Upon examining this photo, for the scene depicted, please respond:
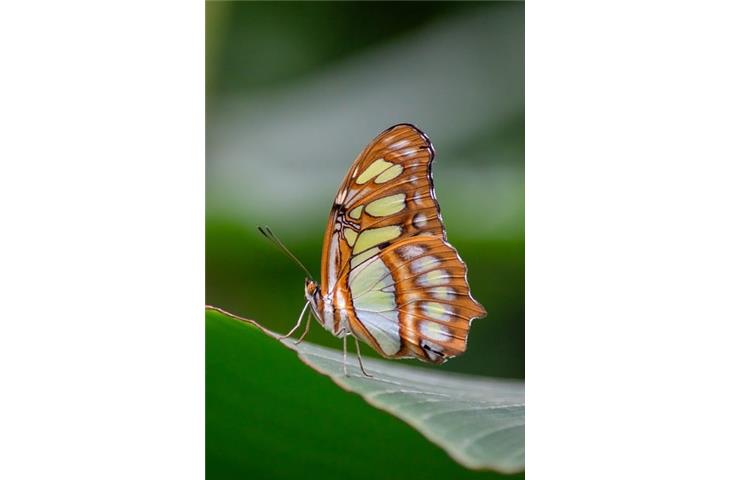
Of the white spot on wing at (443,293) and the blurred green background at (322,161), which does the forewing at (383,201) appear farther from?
→ the white spot on wing at (443,293)

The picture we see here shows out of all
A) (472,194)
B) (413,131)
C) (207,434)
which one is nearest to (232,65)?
(413,131)

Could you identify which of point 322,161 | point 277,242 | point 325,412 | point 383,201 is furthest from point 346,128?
point 325,412

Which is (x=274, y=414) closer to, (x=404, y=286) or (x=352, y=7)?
(x=404, y=286)

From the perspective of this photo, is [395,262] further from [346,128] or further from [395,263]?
[346,128]

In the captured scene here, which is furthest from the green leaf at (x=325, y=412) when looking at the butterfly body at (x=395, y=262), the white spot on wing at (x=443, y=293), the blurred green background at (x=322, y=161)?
the white spot on wing at (x=443, y=293)

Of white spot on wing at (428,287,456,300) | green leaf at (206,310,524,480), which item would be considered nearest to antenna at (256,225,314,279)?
green leaf at (206,310,524,480)

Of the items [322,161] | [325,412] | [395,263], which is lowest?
[325,412]

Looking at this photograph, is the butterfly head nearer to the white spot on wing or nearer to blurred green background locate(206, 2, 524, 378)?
blurred green background locate(206, 2, 524, 378)

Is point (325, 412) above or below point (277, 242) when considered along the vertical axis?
below
